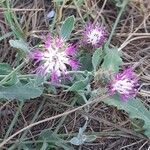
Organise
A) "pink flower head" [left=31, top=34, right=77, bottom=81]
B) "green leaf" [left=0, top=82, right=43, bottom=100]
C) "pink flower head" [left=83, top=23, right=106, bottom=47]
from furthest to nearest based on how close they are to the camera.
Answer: "pink flower head" [left=83, top=23, right=106, bottom=47] < "green leaf" [left=0, top=82, right=43, bottom=100] < "pink flower head" [left=31, top=34, right=77, bottom=81]

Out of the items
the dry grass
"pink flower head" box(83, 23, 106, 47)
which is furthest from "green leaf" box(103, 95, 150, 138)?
"pink flower head" box(83, 23, 106, 47)

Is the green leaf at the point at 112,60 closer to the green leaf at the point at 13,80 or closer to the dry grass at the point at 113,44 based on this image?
the dry grass at the point at 113,44

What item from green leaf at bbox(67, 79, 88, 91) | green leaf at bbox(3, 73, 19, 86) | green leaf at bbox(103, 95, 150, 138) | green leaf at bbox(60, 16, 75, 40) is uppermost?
green leaf at bbox(60, 16, 75, 40)

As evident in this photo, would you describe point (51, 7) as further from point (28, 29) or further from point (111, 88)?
point (111, 88)

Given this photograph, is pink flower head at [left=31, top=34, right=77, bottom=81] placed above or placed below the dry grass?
above

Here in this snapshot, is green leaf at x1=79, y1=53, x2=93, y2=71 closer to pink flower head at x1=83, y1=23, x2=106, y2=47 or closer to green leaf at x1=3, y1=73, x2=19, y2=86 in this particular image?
pink flower head at x1=83, y1=23, x2=106, y2=47

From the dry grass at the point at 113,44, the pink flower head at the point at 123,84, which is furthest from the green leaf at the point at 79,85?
the dry grass at the point at 113,44
